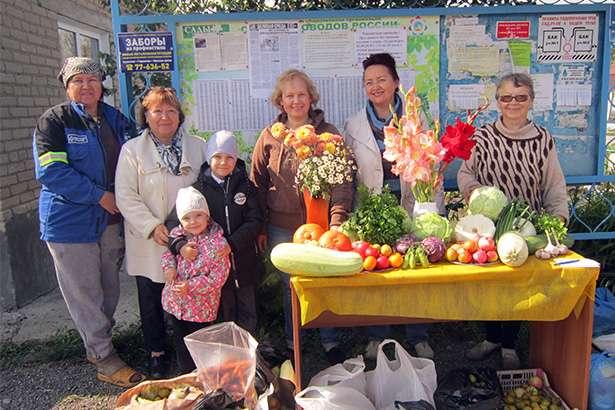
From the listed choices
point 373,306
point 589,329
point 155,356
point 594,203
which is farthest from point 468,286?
point 594,203

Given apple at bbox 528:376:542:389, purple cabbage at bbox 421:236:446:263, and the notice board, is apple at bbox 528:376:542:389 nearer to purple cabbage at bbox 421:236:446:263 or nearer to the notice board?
purple cabbage at bbox 421:236:446:263

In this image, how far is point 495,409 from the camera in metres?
2.85

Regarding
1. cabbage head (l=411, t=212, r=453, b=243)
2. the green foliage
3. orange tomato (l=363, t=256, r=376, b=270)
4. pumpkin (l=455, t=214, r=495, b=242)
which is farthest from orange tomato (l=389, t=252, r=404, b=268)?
the green foliage

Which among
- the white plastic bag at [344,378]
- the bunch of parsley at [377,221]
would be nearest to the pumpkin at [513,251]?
the bunch of parsley at [377,221]

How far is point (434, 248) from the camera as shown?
270 centimetres

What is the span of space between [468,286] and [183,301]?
1.87 metres

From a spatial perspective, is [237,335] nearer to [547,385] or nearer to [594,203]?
[547,385]

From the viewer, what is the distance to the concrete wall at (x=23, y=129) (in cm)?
475

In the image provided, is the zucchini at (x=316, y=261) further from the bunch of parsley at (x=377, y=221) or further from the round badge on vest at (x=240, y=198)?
the round badge on vest at (x=240, y=198)

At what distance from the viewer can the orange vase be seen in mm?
3000

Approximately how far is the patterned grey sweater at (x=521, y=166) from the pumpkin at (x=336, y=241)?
1.11 m

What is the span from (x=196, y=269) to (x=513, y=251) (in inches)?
79.1

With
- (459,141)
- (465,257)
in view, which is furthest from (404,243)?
(459,141)

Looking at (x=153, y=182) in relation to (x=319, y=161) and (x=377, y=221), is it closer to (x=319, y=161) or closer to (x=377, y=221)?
(x=319, y=161)
